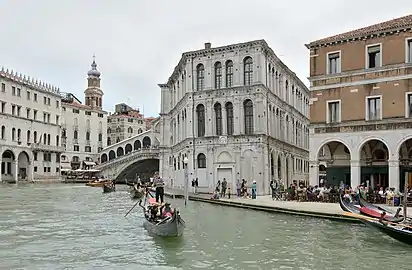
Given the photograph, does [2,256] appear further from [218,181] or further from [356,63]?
[218,181]

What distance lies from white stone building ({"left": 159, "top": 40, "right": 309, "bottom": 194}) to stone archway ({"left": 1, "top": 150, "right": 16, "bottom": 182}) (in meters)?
24.1

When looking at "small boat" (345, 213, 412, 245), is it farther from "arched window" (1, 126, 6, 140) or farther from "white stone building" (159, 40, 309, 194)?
"arched window" (1, 126, 6, 140)

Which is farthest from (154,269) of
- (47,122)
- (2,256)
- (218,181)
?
(47,122)

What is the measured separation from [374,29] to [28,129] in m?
40.0

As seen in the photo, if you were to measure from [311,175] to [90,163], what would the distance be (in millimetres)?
43280

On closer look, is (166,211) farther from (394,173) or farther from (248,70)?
(248,70)

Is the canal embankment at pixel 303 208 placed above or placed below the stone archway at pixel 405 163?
below

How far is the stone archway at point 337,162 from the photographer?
23.0 metres

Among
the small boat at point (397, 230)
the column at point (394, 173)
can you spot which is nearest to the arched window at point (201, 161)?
the column at point (394, 173)

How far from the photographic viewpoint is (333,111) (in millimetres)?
22125

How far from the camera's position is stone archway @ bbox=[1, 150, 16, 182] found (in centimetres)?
5011

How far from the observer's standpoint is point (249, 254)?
1084cm

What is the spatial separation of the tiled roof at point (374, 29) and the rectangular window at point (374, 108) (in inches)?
103

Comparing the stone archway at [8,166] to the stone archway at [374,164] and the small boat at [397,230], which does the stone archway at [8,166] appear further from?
the small boat at [397,230]
